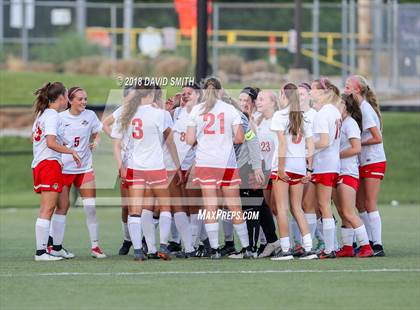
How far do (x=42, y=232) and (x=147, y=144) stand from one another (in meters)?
A: 1.44

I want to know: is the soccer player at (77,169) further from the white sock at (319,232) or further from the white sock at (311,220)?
the white sock at (319,232)

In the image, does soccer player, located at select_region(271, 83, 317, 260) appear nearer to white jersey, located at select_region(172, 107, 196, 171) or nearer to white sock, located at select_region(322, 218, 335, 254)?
white sock, located at select_region(322, 218, 335, 254)

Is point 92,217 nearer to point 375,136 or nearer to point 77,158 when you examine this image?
point 77,158

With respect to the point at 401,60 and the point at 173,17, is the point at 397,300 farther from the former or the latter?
the point at 173,17

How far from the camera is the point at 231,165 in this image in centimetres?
1271

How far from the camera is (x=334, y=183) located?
504 inches

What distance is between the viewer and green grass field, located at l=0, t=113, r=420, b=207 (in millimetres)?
22062

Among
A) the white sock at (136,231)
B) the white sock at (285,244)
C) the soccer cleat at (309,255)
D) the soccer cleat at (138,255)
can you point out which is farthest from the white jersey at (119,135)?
the soccer cleat at (309,255)

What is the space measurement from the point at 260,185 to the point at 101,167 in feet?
33.1

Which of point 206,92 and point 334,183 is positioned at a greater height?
point 206,92

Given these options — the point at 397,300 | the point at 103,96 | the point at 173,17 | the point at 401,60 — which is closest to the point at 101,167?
the point at 103,96

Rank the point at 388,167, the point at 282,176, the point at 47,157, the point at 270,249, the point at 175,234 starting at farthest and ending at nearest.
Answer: the point at 388,167, the point at 175,234, the point at 270,249, the point at 47,157, the point at 282,176

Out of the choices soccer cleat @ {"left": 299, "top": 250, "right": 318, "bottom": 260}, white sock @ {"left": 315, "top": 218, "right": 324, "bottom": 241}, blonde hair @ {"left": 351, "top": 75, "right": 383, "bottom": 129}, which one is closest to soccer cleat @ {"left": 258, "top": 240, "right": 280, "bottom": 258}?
soccer cleat @ {"left": 299, "top": 250, "right": 318, "bottom": 260}
